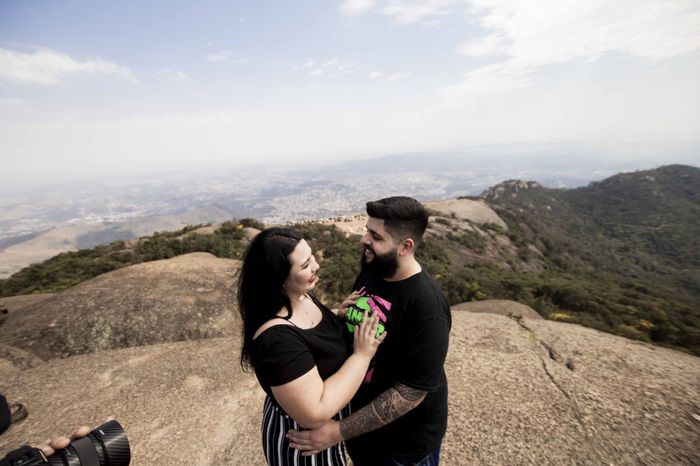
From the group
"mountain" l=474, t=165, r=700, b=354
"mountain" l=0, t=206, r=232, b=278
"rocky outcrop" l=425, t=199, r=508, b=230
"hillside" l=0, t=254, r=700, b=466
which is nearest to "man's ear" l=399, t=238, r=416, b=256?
"hillside" l=0, t=254, r=700, b=466

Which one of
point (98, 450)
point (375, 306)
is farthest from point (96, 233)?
point (375, 306)

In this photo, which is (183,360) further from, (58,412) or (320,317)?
(320,317)

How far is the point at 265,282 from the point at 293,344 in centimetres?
40

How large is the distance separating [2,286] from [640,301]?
946 inches

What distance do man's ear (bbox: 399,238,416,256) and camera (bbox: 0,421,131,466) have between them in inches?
79.1

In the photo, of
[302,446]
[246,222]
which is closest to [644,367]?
[302,446]

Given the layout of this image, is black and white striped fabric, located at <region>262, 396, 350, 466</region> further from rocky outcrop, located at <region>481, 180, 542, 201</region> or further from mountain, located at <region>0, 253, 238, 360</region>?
rocky outcrop, located at <region>481, 180, 542, 201</region>

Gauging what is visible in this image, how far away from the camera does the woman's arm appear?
1.68 m

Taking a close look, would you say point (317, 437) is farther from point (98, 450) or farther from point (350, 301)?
point (98, 450)

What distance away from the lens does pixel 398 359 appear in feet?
6.77

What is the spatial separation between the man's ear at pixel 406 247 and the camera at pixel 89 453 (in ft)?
6.59

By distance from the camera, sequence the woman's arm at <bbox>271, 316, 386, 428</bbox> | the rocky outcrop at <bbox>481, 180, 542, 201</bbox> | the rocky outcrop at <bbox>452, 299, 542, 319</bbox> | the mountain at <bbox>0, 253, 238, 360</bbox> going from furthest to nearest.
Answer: the rocky outcrop at <bbox>481, 180, 542, 201</bbox> → the rocky outcrop at <bbox>452, 299, 542, 319</bbox> → the mountain at <bbox>0, 253, 238, 360</bbox> → the woman's arm at <bbox>271, 316, 386, 428</bbox>

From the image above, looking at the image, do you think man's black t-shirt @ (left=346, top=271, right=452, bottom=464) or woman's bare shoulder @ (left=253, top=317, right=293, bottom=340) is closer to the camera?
woman's bare shoulder @ (left=253, top=317, right=293, bottom=340)

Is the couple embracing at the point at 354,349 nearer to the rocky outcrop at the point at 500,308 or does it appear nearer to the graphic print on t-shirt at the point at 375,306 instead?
the graphic print on t-shirt at the point at 375,306
